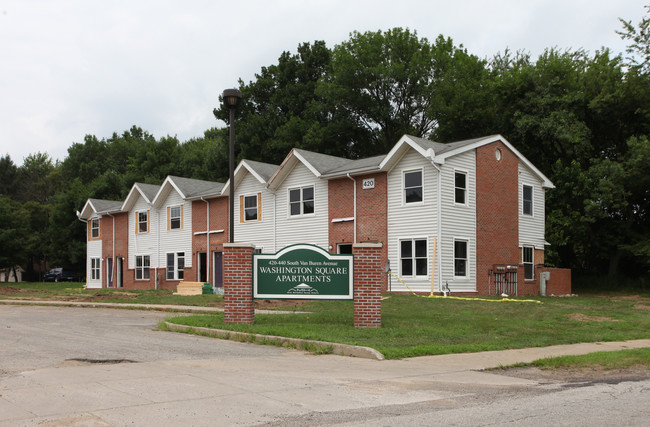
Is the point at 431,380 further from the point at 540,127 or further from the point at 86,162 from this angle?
the point at 86,162

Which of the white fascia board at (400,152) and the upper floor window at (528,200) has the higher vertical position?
the white fascia board at (400,152)

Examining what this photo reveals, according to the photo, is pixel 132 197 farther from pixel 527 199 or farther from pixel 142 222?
pixel 527 199

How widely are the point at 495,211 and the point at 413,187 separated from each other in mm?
4518

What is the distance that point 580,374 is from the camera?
1059cm

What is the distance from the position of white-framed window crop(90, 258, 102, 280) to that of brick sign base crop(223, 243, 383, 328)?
116 ft

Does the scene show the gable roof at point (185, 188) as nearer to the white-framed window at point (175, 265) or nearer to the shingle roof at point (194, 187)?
the shingle roof at point (194, 187)

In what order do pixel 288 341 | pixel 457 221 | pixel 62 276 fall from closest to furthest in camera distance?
1. pixel 288 341
2. pixel 457 221
3. pixel 62 276

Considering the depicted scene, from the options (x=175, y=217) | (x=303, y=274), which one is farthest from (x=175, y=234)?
(x=303, y=274)

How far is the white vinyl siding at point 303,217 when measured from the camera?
3189 cm

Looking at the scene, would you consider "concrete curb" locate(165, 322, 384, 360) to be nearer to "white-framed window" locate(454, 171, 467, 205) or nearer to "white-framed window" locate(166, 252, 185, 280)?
"white-framed window" locate(454, 171, 467, 205)

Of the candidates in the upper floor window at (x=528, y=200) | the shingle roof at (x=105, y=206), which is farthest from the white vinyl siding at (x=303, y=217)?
the shingle roof at (x=105, y=206)

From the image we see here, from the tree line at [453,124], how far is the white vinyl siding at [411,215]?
1074cm

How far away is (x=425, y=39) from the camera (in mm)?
50062

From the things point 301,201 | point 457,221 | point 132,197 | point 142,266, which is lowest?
point 142,266
